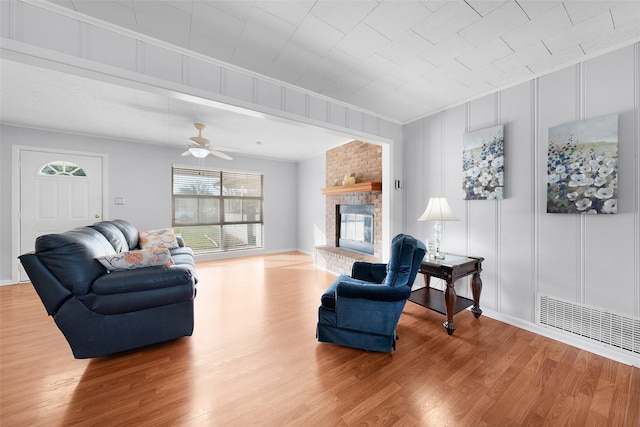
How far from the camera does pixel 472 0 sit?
5.05 feet

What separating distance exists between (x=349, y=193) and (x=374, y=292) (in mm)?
3057

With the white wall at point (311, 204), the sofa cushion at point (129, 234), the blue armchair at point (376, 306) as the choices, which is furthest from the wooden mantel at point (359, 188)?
the sofa cushion at point (129, 234)

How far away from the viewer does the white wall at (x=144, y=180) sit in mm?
3809

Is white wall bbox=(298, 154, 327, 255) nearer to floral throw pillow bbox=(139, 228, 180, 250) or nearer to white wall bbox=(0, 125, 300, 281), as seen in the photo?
white wall bbox=(0, 125, 300, 281)

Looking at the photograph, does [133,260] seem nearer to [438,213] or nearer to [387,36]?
[387,36]

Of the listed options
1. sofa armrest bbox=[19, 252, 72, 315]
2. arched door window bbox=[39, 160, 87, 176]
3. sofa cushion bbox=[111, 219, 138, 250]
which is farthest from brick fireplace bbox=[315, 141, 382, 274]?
arched door window bbox=[39, 160, 87, 176]

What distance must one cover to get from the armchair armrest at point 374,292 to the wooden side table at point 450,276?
606 mm

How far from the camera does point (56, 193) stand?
13.5 feet

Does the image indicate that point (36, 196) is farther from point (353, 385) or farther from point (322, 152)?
point (353, 385)

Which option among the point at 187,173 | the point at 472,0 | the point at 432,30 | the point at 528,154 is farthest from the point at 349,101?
the point at 187,173

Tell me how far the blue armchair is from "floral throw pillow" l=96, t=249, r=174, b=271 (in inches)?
60.6

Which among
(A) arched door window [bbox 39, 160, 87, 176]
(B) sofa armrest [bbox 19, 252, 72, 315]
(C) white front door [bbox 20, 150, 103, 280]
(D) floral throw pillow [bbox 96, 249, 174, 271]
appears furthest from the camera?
(A) arched door window [bbox 39, 160, 87, 176]

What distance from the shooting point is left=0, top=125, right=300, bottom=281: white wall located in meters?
3.81

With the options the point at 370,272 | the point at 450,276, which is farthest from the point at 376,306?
the point at 450,276
